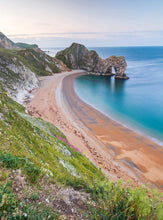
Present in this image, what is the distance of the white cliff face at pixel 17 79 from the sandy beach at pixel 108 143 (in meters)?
6.16

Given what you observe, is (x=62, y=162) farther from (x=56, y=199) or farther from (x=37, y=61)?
(x=37, y=61)

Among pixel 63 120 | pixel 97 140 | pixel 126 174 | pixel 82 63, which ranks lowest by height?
pixel 126 174

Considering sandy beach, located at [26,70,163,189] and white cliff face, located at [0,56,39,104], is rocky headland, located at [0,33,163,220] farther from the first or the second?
sandy beach, located at [26,70,163,189]

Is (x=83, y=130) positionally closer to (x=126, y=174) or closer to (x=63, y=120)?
(x=63, y=120)

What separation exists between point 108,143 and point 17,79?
128 ft

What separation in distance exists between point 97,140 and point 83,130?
4274 millimetres

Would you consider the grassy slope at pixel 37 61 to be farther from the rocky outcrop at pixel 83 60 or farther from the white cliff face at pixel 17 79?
the white cliff face at pixel 17 79

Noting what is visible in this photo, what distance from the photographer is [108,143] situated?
2423 cm

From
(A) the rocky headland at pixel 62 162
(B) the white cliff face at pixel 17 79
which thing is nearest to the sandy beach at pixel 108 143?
(A) the rocky headland at pixel 62 162

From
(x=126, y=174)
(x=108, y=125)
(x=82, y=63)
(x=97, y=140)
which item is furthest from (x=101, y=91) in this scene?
(x=82, y=63)

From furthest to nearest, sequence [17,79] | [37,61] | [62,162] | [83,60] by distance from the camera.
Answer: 1. [83,60]
2. [37,61]
3. [17,79]
4. [62,162]

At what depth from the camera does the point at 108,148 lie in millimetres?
22891

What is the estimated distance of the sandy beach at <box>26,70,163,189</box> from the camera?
715 inches

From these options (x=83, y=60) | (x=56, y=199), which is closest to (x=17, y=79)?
(x=56, y=199)
